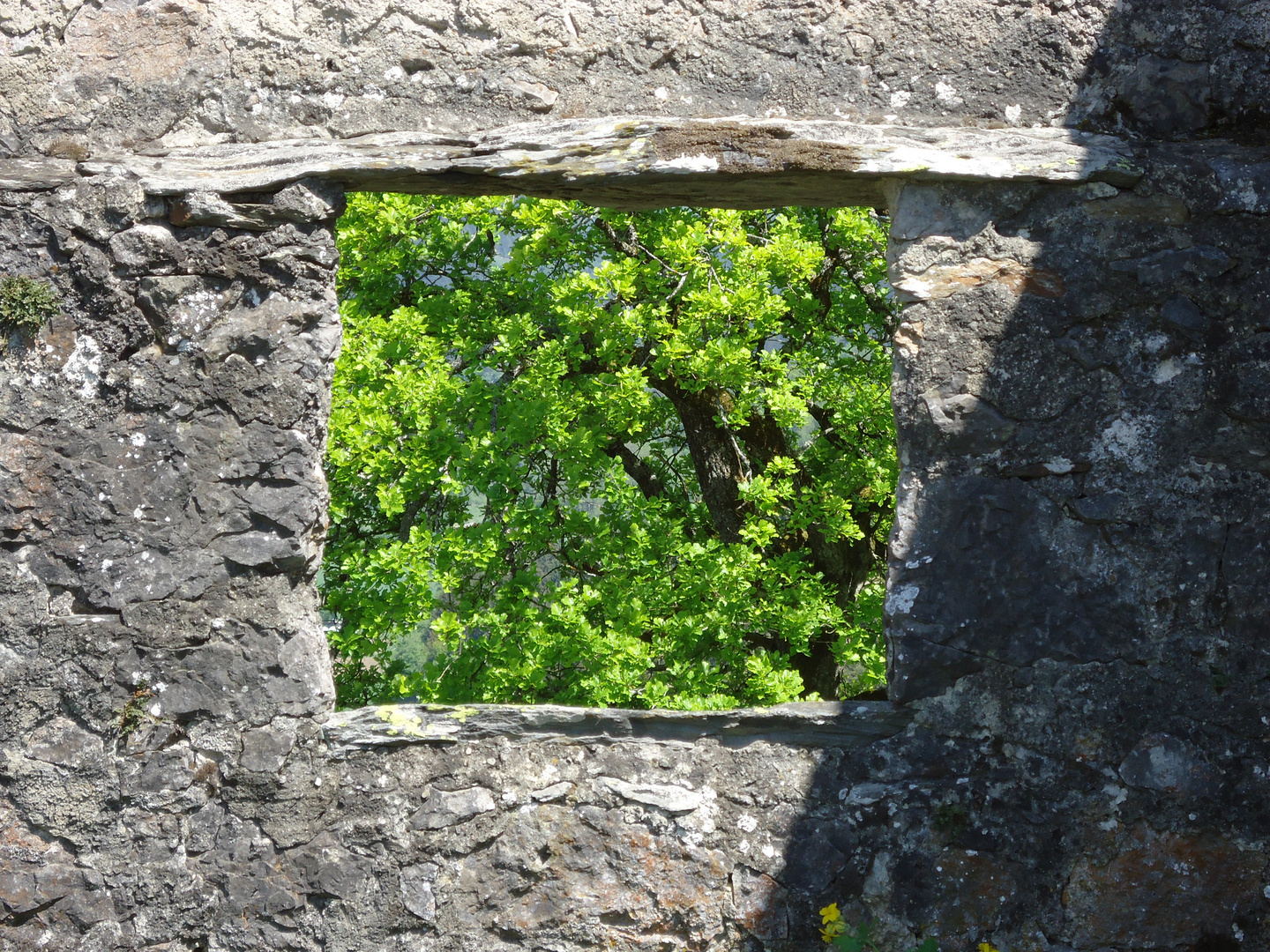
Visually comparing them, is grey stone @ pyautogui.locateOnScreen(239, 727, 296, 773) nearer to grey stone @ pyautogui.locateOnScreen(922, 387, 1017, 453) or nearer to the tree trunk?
grey stone @ pyautogui.locateOnScreen(922, 387, 1017, 453)

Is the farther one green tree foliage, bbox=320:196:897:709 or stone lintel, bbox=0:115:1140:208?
green tree foliage, bbox=320:196:897:709

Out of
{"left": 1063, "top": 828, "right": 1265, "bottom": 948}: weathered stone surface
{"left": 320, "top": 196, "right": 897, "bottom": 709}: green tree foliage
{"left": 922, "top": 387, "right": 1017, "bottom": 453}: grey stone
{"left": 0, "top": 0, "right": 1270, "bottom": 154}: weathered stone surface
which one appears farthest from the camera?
{"left": 320, "top": 196, "right": 897, "bottom": 709}: green tree foliage

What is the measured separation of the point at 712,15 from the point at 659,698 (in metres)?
3.13


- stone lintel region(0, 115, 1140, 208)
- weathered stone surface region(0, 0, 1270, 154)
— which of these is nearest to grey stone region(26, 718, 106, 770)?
stone lintel region(0, 115, 1140, 208)

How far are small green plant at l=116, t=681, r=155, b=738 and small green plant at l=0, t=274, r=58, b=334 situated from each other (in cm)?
91

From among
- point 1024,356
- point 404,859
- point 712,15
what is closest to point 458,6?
point 712,15

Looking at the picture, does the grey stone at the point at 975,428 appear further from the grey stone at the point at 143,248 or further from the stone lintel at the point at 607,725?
the grey stone at the point at 143,248

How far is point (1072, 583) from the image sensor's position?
2326 mm

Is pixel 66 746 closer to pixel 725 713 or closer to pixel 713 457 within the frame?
pixel 725 713

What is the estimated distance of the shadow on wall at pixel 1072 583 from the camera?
228 cm

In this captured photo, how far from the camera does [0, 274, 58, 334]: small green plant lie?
92.0 inches

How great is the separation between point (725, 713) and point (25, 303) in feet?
6.37

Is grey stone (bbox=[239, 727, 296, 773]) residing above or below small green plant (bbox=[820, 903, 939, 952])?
above

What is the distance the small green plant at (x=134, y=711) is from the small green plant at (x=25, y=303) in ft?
2.97
